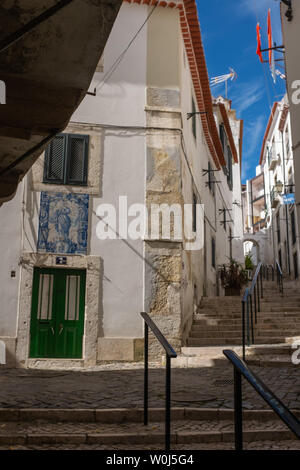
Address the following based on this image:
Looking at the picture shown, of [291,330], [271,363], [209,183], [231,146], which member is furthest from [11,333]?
[231,146]

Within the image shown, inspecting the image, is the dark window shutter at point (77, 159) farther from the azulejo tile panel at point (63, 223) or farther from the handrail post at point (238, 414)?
the handrail post at point (238, 414)

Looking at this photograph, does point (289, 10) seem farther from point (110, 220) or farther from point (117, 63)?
point (110, 220)

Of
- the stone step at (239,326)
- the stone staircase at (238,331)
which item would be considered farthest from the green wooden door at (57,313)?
the stone step at (239,326)

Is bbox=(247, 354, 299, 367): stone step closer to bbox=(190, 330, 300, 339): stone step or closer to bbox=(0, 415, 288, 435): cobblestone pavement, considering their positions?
bbox=(190, 330, 300, 339): stone step

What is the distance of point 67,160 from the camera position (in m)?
10.1

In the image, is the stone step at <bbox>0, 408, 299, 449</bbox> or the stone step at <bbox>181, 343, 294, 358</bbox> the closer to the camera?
the stone step at <bbox>0, 408, 299, 449</bbox>

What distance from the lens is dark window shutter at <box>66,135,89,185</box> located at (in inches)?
396

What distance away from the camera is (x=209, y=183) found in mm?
16578

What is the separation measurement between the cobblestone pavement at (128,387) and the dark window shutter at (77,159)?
3.80m

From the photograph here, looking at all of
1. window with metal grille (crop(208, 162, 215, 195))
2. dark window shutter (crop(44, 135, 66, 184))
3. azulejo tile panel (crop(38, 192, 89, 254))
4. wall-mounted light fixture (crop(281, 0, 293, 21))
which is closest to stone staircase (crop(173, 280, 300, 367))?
azulejo tile panel (crop(38, 192, 89, 254))

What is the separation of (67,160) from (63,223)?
1.34 meters

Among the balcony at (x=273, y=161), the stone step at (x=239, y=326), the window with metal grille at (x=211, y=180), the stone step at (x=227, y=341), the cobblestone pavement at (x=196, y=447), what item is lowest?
the cobblestone pavement at (x=196, y=447)

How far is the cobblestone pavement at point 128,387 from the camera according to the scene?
5.49 m
